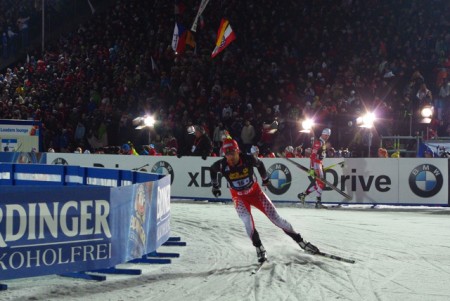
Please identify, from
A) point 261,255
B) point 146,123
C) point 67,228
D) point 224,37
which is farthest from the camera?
point 224,37

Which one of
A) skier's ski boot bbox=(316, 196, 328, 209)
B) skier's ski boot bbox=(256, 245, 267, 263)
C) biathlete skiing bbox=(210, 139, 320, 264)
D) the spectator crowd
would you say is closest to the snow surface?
skier's ski boot bbox=(256, 245, 267, 263)

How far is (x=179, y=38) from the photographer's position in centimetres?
2683

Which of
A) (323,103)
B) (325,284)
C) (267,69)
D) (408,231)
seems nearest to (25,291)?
(325,284)

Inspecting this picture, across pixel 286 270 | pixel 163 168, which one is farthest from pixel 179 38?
pixel 286 270

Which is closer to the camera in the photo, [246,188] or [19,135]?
[246,188]

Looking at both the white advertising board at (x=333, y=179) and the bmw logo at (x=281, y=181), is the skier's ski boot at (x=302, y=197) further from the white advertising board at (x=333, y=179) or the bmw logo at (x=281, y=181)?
the bmw logo at (x=281, y=181)

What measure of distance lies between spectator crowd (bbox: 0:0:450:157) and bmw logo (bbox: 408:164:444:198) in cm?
196

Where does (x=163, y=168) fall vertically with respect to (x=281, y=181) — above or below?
above

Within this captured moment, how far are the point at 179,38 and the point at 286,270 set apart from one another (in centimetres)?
1824

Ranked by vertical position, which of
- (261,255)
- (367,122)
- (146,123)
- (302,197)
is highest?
(146,123)

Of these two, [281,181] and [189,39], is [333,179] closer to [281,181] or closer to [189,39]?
[281,181]

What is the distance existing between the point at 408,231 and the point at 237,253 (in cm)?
447

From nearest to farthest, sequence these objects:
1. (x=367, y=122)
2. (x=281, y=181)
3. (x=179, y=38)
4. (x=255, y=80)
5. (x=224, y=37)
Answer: (x=367, y=122), (x=281, y=181), (x=224, y=37), (x=255, y=80), (x=179, y=38)


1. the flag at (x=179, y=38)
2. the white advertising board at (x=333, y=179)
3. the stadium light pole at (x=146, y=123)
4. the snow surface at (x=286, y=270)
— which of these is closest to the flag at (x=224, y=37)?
the flag at (x=179, y=38)
